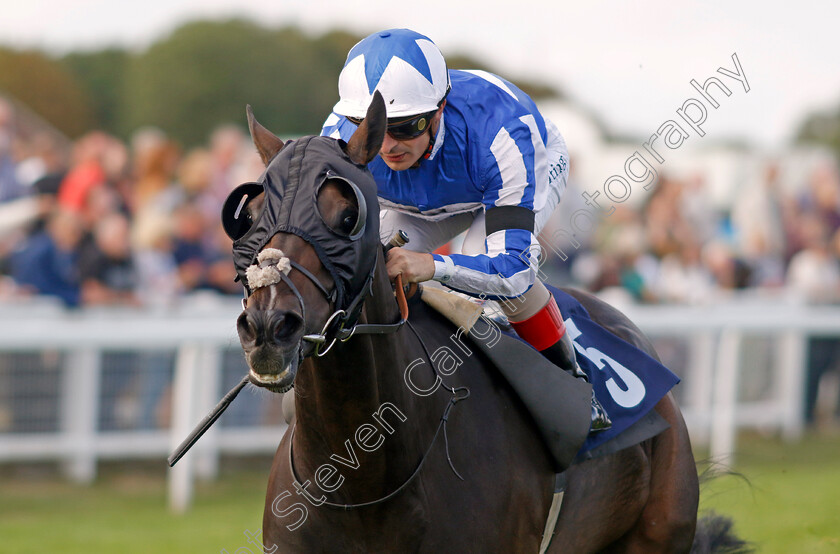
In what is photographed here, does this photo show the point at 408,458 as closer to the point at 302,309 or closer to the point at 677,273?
the point at 302,309

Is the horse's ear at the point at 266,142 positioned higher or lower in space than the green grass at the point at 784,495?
higher

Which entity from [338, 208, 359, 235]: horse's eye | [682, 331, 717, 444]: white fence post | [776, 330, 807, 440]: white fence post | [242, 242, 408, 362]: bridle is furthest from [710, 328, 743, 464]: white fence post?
[338, 208, 359, 235]: horse's eye

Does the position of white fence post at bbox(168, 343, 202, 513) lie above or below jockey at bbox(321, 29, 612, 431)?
below

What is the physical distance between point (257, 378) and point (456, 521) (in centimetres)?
90

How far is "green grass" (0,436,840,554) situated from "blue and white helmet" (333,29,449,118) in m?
2.84

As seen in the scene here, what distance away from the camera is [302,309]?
232cm

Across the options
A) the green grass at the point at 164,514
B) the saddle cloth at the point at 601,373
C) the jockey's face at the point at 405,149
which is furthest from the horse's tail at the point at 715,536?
the jockey's face at the point at 405,149

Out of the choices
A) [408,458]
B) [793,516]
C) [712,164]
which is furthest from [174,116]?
[408,458]

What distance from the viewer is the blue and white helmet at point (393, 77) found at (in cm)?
297

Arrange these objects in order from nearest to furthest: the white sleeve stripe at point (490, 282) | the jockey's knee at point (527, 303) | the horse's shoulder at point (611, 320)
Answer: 1. the white sleeve stripe at point (490, 282)
2. the jockey's knee at point (527, 303)
3. the horse's shoulder at point (611, 320)

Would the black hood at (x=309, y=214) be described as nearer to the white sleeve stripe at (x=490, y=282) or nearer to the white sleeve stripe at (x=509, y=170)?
the white sleeve stripe at (x=490, y=282)

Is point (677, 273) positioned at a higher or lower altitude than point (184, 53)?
higher

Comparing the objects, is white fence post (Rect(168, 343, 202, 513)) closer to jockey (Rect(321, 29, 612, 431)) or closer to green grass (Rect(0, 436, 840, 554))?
green grass (Rect(0, 436, 840, 554))

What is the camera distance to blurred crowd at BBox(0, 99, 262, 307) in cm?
692
